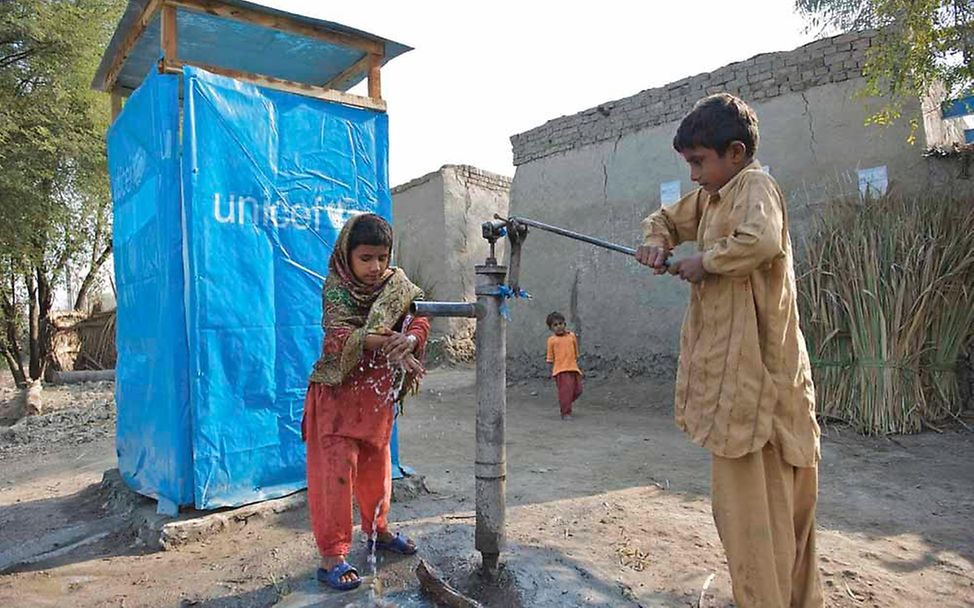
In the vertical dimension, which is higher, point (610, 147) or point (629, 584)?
point (610, 147)

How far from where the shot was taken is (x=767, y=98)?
22.8 feet

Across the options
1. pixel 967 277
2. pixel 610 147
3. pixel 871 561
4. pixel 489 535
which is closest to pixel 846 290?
pixel 967 277

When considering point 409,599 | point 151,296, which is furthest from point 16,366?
point 409,599

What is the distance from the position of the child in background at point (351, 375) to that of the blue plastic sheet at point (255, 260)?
85 centimetres

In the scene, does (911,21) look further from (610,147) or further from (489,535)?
(489,535)

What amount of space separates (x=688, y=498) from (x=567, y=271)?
5378 millimetres

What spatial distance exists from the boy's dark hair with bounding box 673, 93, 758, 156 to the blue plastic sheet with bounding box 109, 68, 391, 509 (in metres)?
2.15

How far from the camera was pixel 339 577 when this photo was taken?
231cm

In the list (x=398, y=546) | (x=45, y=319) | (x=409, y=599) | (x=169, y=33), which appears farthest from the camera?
(x=45, y=319)

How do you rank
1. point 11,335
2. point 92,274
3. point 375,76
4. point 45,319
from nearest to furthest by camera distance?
1. point 375,76
2. point 11,335
3. point 45,319
4. point 92,274

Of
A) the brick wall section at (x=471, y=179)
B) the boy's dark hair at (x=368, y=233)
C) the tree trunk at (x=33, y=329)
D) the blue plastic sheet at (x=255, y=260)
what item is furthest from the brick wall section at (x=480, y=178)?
the boy's dark hair at (x=368, y=233)

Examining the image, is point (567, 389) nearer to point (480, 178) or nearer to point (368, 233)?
point (368, 233)

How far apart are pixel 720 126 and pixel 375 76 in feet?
8.07

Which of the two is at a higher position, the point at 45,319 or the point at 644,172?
the point at 644,172
